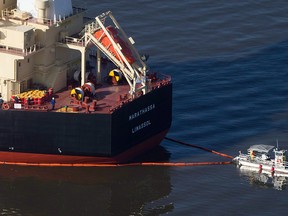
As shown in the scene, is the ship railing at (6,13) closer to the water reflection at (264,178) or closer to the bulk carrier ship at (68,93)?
the bulk carrier ship at (68,93)

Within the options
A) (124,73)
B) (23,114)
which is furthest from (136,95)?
(23,114)

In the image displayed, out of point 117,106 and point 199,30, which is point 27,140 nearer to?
point 117,106

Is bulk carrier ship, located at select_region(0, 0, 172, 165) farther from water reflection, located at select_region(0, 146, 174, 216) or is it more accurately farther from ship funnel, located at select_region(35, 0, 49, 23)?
water reflection, located at select_region(0, 146, 174, 216)

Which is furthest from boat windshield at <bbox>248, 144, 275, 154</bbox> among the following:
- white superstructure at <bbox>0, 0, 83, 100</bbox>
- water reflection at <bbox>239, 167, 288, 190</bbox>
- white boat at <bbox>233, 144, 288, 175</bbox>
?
white superstructure at <bbox>0, 0, 83, 100</bbox>

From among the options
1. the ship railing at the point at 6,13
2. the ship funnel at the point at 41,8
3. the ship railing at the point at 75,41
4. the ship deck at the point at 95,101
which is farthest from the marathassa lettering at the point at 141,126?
the ship railing at the point at 6,13

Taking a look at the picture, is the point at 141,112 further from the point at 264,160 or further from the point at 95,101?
the point at 264,160
